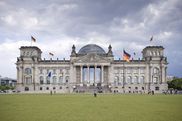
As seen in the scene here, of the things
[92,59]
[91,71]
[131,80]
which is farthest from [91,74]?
[131,80]

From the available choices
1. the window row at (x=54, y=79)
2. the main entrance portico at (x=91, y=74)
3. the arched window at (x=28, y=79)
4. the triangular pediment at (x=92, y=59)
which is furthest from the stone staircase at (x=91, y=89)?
the arched window at (x=28, y=79)

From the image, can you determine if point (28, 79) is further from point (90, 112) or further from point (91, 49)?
point (90, 112)

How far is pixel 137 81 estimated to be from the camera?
158875mm

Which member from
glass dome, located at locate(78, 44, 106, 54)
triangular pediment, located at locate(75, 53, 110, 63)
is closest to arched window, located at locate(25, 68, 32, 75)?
triangular pediment, located at locate(75, 53, 110, 63)

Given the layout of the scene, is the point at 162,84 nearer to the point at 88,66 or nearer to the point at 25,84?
the point at 88,66

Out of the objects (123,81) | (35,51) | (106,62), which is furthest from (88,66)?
(35,51)

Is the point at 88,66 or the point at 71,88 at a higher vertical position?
the point at 88,66

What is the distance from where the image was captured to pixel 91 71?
162125 mm

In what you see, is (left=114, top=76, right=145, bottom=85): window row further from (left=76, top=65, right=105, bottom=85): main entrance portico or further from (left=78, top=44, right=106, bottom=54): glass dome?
(left=78, top=44, right=106, bottom=54): glass dome

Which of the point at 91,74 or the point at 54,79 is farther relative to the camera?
the point at 91,74

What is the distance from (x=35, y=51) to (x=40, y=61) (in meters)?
5.80

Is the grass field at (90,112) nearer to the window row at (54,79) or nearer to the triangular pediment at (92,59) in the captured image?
the triangular pediment at (92,59)

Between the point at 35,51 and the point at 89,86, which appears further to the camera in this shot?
the point at 35,51

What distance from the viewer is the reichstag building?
155m
